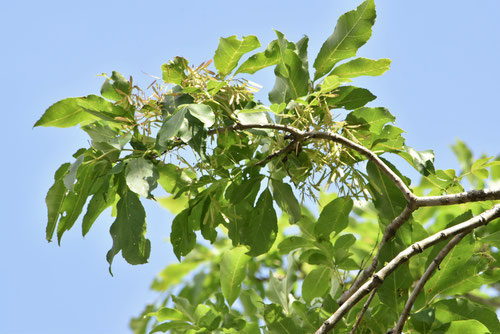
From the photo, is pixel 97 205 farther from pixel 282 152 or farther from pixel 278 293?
pixel 278 293

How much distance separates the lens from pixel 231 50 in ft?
5.55

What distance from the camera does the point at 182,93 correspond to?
158cm

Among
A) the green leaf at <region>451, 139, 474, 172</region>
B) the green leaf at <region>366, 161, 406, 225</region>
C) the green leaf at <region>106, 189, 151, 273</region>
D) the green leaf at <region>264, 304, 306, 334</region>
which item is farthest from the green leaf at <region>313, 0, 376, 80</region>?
the green leaf at <region>451, 139, 474, 172</region>

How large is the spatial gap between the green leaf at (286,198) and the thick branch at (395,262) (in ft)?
1.02

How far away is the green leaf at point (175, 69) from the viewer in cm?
167

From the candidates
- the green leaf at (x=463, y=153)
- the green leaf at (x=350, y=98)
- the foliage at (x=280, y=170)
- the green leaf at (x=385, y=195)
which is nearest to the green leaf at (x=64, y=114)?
the foliage at (x=280, y=170)

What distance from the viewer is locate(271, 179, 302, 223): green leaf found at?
5.84 feet

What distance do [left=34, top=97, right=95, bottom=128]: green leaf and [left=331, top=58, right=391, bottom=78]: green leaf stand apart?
700 millimetres

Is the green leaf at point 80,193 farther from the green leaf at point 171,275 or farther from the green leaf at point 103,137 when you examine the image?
the green leaf at point 171,275

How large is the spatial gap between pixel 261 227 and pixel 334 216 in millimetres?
240

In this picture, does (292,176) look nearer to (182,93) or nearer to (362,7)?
(182,93)

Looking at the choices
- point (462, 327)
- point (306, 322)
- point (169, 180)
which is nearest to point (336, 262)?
point (306, 322)

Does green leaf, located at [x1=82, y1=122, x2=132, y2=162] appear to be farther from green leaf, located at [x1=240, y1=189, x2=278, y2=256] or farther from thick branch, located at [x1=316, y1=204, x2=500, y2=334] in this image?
thick branch, located at [x1=316, y1=204, x2=500, y2=334]

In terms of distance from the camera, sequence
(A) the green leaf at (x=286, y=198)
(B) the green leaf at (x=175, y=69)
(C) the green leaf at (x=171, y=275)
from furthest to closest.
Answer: (C) the green leaf at (x=171, y=275) → (A) the green leaf at (x=286, y=198) → (B) the green leaf at (x=175, y=69)
